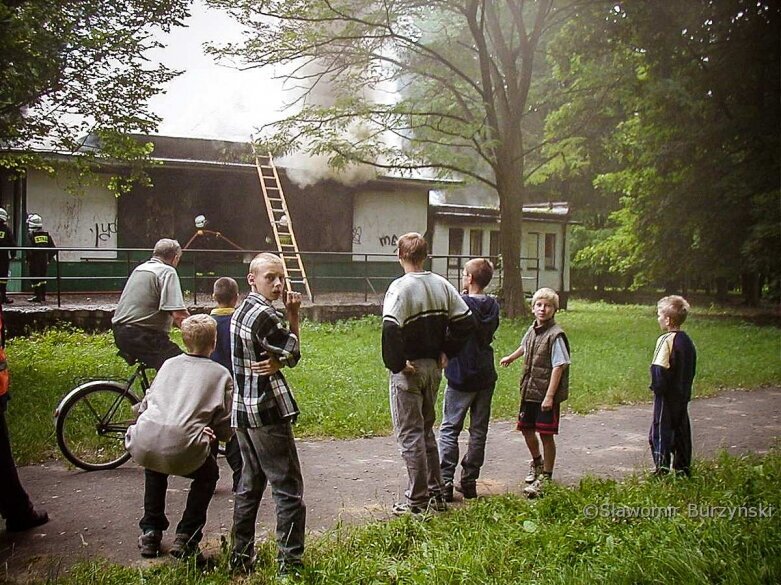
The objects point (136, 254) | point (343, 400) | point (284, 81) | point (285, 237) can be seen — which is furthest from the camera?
point (284, 81)

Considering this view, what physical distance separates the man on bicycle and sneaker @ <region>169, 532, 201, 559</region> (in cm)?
128

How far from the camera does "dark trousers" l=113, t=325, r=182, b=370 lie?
4.09 meters

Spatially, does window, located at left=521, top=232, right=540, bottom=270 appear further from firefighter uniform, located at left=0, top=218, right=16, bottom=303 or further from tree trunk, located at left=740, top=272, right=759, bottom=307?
firefighter uniform, located at left=0, top=218, right=16, bottom=303

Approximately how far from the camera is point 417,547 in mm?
3236

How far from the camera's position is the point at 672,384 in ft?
13.3

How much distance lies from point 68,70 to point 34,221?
950 millimetres

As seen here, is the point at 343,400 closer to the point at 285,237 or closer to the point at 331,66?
the point at 285,237

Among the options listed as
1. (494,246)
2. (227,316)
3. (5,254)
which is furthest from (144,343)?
(494,246)

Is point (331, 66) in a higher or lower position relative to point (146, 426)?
higher

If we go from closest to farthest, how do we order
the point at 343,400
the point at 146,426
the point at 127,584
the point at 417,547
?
the point at 127,584, the point at 146,426, the point at 417,547, the point at 343,400

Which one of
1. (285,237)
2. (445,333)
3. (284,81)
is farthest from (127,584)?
(284,81)

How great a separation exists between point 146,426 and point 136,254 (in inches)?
68.6

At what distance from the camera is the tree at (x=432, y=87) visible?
844 centimetres

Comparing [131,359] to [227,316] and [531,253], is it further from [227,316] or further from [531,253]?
[531,253]
